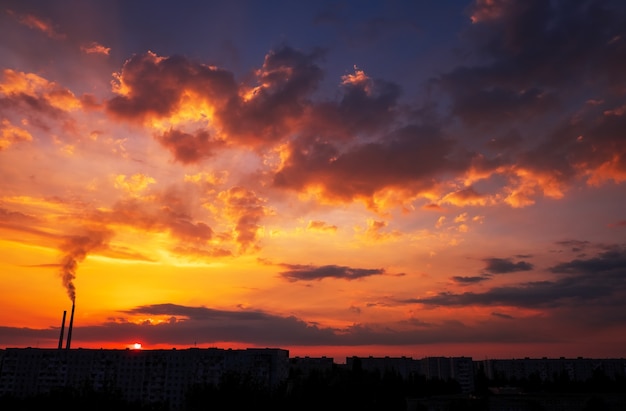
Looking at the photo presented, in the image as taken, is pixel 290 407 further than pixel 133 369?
No

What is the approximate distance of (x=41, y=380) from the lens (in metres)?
98.6

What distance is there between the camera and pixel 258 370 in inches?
3782

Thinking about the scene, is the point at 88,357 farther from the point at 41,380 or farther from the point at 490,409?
the point at 490,409

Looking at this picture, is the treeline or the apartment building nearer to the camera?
the treeline

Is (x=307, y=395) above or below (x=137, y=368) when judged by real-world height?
below

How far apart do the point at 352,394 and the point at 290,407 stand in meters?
23.5

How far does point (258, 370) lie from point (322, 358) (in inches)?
2282

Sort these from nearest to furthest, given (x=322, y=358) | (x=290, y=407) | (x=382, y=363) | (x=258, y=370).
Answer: (x=290, y=407)
(x=258, y=370)
(x=322, y=358)
(x=382, y=363)

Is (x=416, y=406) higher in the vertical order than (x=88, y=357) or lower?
lower

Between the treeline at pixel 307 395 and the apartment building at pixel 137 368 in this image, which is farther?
the apartment building at pixel 137 368

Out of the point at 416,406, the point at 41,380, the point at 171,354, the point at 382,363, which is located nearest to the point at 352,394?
the point at 416,406

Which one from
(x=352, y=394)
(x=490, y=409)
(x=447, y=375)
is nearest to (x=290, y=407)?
(x=352, y=394)

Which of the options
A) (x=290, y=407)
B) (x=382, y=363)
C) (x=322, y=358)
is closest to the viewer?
(x=290, y=407)

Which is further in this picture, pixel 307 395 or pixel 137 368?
pixel 137 368
